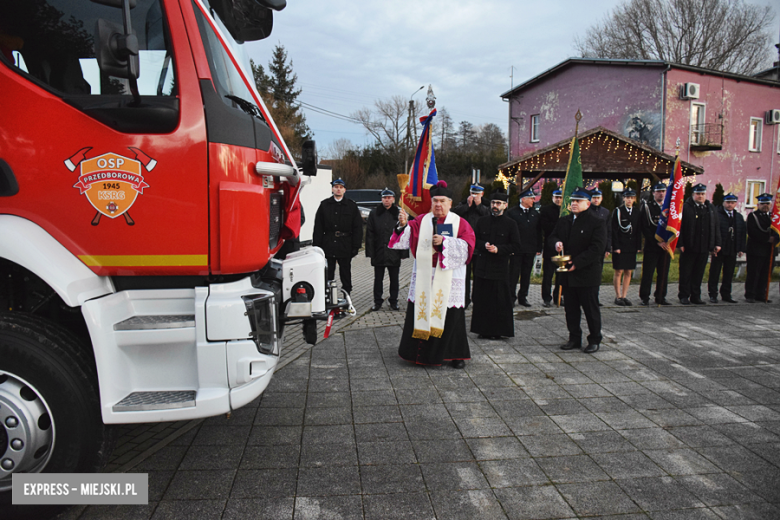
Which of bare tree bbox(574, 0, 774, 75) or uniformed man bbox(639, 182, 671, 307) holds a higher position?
bare tree bbox(574, 0, 774, 75)

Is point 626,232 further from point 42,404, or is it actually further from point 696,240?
point 42,404

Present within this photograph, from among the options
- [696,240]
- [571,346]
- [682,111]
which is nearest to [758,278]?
[696,240]

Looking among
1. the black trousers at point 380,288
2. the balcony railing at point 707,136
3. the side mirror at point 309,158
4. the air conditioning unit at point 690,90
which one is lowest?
the black trousers at point 380,288

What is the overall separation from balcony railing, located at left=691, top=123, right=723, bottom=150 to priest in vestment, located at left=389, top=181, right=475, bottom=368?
77.9ft

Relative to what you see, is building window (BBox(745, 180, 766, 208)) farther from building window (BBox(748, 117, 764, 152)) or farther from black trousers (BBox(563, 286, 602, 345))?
black trousers (BBox(563, 286, 602, 345))

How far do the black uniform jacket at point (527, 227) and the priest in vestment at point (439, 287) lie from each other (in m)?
3.81

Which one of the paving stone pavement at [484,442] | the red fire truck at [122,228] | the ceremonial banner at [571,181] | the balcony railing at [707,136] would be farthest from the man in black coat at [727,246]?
the balcony railing at [707,136]

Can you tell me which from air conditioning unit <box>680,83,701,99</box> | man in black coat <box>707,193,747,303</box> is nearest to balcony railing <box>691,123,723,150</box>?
air conditioning unit <box>680,83,701,99</box>

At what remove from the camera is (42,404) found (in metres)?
2.61

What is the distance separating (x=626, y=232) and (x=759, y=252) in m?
2.83

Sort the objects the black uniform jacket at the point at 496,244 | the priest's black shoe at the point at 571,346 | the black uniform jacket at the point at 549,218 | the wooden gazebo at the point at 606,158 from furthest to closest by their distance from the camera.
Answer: the wooden gazebo at the point at 606,158 < the black uniform jacket at the point at 549,218 < the black uniform jacket at the point at 496,244 < the priest's black shoe at the point at 571,346

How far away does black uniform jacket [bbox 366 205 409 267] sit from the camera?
8.68 m

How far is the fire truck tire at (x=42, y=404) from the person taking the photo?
99.6 inches

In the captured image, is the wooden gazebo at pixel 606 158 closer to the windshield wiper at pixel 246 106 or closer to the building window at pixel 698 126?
the building window at pixel 698 126
